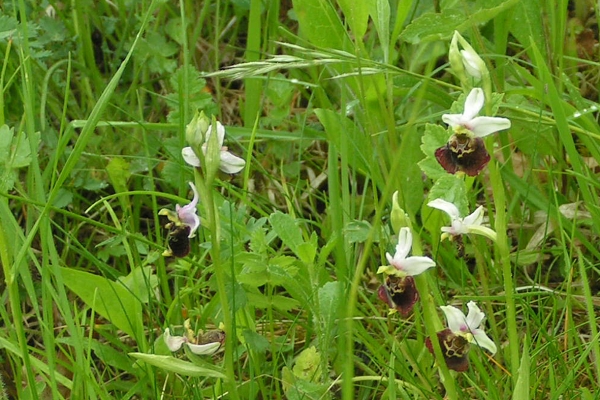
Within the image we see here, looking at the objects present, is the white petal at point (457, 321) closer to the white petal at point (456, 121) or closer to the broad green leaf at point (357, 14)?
the white petal at point (456, 121)

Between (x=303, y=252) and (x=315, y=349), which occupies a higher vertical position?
(x=303, y=252)

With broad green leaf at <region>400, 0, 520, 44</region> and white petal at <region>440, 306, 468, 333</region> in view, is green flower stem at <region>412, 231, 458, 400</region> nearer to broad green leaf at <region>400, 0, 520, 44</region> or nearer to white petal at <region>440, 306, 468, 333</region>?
white petal at <region>440, 306, 468, 333</region>

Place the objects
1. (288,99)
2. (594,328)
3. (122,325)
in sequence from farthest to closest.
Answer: (288,99), (122,325), (594,328)

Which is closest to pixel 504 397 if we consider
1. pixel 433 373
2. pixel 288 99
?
pixel 433 373

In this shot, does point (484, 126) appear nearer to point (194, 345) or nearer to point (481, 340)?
point (481, 340)

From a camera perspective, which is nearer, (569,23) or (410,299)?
(410,299)

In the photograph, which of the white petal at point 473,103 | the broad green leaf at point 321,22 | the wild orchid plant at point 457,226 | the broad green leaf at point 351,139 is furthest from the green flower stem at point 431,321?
the broad green leaf at point 321,22

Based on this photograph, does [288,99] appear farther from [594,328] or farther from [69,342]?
[594,328]
